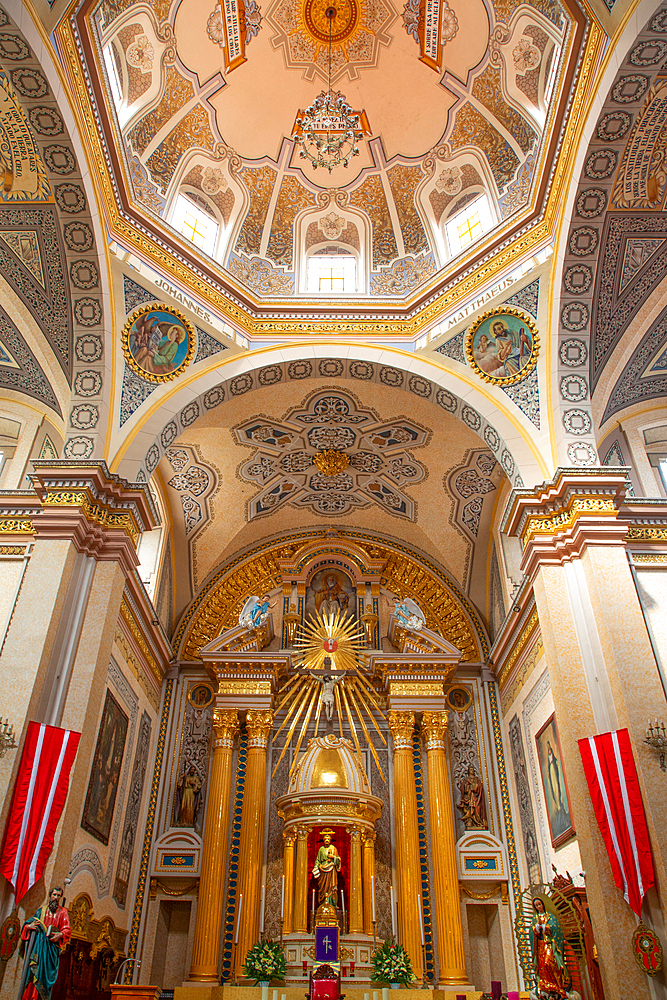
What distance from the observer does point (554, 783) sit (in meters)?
12.8

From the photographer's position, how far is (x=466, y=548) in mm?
17781

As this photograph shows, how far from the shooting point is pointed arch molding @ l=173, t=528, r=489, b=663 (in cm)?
1778

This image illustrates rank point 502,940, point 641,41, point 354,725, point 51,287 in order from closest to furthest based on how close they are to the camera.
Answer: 1. point 641,41
2. point 51,287
3. point 502,940
4. point 354,725

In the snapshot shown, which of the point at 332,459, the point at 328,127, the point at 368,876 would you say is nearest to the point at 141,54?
the point at 328,127

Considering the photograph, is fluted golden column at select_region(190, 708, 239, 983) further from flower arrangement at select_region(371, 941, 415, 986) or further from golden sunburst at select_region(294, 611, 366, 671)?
flower arrangement at select_region(371, 941, 415, 986)

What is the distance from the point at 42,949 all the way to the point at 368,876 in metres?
7.93

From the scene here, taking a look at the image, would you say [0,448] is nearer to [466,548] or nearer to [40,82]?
[40,82]

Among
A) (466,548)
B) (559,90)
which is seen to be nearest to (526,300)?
(559,90)

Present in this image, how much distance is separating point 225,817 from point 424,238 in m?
12.1

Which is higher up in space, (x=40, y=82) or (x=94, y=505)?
(x=40, y=82)

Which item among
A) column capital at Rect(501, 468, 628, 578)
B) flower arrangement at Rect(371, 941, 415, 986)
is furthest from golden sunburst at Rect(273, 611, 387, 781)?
column capital at Rect(501, 468, 628, 578)

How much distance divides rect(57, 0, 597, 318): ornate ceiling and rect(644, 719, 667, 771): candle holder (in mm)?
8163

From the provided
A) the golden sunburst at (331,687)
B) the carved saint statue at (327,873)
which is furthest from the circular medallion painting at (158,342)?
the carved saint statue at (327,873)

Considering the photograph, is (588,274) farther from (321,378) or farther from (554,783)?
(554,783)
